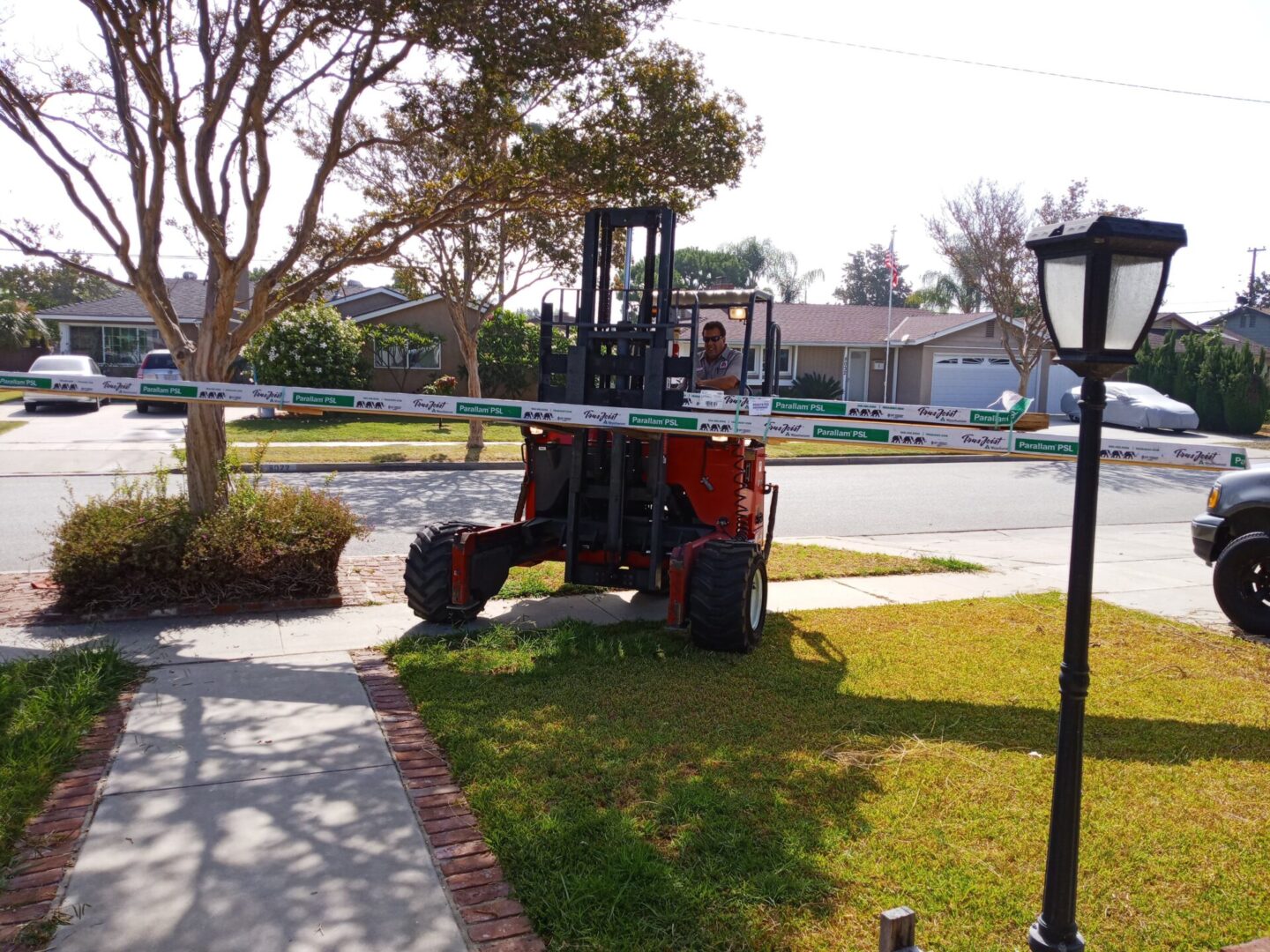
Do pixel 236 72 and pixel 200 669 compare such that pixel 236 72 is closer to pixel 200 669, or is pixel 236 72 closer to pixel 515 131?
pixel 515 131

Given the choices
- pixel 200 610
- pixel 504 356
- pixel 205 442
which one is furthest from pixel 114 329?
pixel 200 610

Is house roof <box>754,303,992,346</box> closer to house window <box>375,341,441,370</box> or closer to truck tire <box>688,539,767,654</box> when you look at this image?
house window <box>375,341,441,370</box>

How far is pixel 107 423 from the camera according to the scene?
26.0 meters

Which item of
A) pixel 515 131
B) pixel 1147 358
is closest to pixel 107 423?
pixel 515 131

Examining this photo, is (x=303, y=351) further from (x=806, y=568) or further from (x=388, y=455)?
(x=806, y=568)

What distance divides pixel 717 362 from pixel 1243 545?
442 centimetres

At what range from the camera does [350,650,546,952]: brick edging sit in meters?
3.56

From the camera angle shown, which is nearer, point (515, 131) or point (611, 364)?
point (611, 364)

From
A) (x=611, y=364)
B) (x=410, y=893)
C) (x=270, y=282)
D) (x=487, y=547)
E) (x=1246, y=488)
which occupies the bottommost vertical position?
(x=410, y=893)

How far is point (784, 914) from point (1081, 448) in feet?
6.32

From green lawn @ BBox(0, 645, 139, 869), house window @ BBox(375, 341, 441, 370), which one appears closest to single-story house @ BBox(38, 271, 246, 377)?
house window @ BBox(375, 341, 441, 370)

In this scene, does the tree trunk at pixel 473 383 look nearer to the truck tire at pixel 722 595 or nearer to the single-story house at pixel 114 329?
the truck tire at pixel 722 595

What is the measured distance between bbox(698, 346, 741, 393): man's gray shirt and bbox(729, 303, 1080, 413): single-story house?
28770 millimetres

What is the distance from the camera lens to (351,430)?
2486 cm
